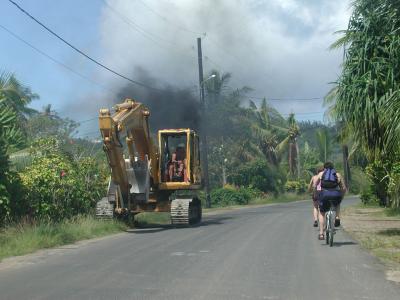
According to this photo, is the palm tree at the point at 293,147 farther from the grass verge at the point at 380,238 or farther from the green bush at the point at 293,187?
the grass verge at the point at 380,238

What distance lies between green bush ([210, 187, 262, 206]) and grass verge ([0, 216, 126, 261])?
25.3 metres

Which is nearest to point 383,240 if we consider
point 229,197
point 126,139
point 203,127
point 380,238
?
point 380,238

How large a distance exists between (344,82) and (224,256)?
5.70 metres

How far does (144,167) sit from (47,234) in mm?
5602

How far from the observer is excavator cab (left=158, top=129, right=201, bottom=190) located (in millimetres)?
21906

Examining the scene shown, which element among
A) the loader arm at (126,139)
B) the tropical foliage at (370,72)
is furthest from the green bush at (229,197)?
the tropical foliage at (370,72)

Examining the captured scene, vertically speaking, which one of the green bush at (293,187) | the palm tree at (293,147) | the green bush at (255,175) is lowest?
the green bush at (293,187)

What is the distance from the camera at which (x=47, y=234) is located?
1545 cm

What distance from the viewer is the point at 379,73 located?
48.4 ft

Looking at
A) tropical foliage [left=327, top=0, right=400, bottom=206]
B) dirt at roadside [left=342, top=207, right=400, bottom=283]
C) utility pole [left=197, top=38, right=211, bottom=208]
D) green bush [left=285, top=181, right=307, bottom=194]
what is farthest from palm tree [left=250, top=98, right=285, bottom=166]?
tropical foliage [left=327, top=0, right=400, bottom=206]

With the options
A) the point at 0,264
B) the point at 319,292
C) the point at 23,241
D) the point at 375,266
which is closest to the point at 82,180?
the point at 23,241

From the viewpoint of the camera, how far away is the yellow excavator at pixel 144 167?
746 inches

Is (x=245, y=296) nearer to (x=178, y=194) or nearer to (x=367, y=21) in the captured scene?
(x=367, y=21)

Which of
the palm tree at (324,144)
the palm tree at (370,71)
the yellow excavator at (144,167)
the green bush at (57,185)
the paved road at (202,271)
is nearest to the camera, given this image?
the paved road at (202,271)
